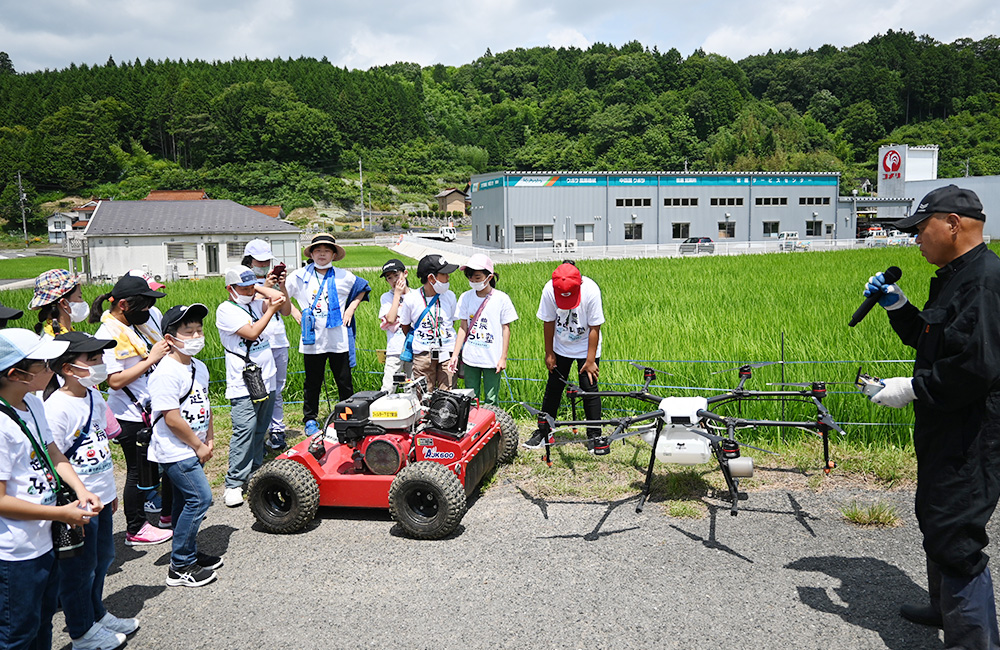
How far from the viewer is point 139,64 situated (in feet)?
416

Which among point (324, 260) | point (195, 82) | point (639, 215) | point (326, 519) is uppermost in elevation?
point (195, 82)

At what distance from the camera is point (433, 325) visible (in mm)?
6383

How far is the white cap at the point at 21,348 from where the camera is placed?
102 inches

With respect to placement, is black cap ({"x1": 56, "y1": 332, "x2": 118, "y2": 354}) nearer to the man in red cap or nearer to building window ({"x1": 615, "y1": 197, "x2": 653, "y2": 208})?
the man in red cap

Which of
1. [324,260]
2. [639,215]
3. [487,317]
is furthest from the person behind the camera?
[639,215]

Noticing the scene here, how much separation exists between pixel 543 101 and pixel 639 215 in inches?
4371

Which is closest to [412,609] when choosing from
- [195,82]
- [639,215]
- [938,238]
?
[938,238]

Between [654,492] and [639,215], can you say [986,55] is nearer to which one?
[639,215]

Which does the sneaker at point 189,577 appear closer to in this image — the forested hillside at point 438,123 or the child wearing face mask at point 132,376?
the child wearing face mask at point 132,376

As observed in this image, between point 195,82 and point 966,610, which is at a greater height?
point 195,82

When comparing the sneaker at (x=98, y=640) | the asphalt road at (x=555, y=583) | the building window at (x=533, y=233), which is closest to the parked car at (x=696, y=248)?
the building window at (x=533, y=233)

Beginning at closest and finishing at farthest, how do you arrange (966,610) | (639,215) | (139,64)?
(966,610), (639,215), (139,64)

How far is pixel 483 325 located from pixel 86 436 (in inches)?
136

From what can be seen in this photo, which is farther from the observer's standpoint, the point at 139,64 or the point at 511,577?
the point at 139,64
